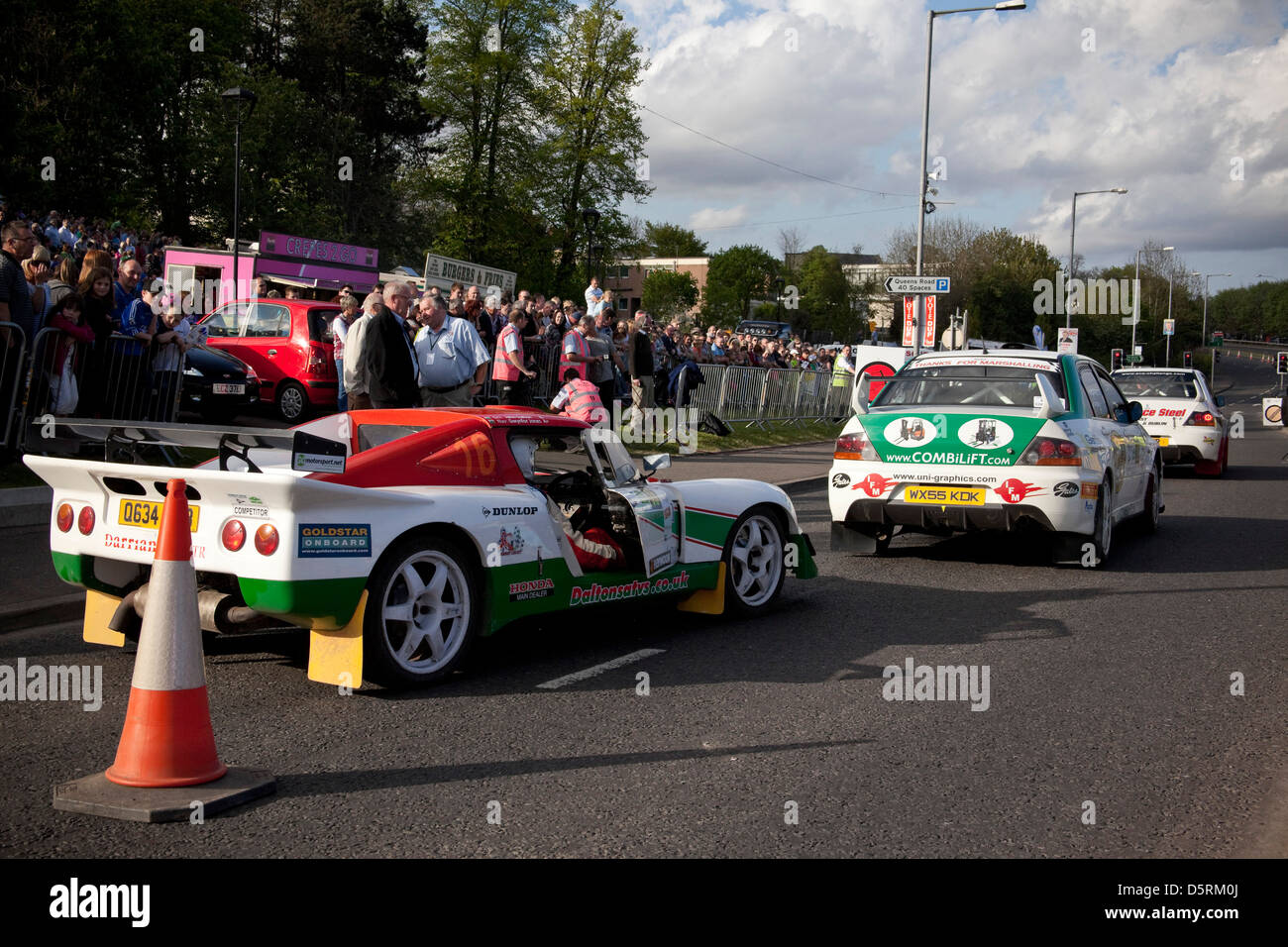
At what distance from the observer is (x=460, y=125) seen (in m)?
48.8

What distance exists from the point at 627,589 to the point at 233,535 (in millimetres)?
2248

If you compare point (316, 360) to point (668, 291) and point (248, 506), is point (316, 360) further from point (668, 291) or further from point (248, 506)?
point (668, 291)

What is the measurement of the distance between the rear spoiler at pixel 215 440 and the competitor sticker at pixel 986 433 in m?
5.39

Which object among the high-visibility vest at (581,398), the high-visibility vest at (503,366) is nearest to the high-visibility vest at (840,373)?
the high-visibility vest at (503,366)

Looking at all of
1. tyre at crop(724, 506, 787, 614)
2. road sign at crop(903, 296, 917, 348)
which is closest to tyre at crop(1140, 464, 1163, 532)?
tyre at crop(724, 506, 787, 614)

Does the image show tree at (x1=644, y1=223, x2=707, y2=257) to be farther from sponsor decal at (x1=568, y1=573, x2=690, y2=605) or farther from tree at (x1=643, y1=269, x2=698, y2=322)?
sponsor decal at (x1=568, y1=573, x2=690, y2=605)

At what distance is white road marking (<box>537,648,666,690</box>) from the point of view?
5.74 meters

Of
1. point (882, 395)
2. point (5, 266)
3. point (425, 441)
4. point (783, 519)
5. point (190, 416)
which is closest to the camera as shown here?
point (425, 441)

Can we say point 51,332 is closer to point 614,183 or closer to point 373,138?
point 614,183

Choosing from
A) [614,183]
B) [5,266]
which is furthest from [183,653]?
[614,183]

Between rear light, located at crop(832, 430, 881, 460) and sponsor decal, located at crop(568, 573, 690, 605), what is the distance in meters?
3.00

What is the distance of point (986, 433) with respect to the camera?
9133mm

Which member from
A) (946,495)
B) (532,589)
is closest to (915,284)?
(946,495)
